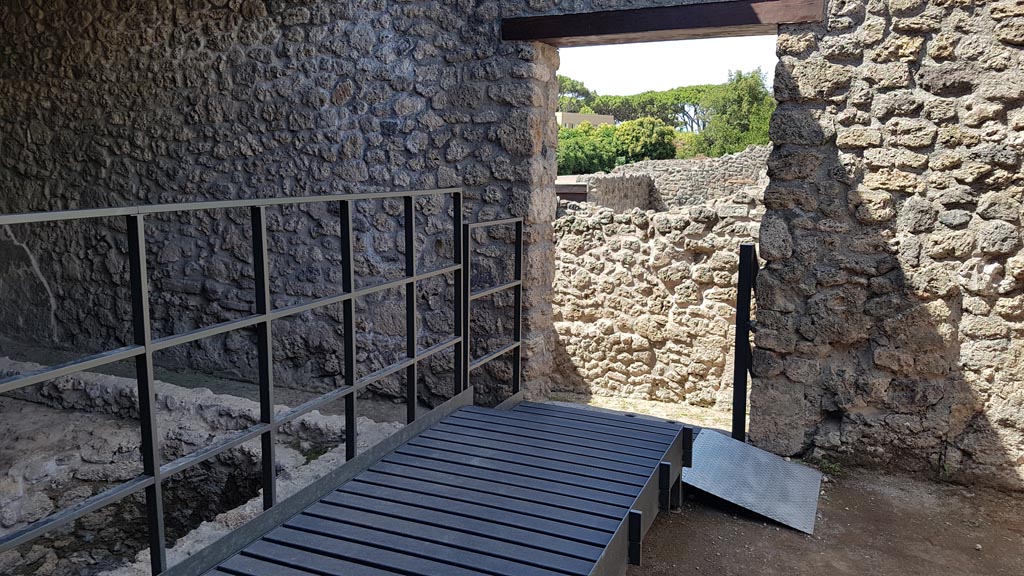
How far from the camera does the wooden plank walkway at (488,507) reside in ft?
6.80

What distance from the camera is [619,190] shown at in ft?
41.2

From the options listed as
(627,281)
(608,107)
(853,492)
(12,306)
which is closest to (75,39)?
(12,306)

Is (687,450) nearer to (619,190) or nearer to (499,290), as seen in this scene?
(499,290)

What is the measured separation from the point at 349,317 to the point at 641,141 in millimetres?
31729

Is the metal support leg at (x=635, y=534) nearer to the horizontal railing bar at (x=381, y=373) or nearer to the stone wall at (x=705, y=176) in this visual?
the horizontal railing bar at (x=381, y=373)

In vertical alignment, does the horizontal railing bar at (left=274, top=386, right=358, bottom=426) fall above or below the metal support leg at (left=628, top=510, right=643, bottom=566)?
above

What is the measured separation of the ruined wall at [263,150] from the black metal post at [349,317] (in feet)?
5.58

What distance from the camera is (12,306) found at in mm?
5750

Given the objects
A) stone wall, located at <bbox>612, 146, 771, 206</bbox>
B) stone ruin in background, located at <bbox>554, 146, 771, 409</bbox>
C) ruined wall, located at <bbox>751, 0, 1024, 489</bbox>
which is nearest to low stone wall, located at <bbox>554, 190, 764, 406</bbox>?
stone ruin in background, located at <bbox>554, 146, 771, 409</bbox>

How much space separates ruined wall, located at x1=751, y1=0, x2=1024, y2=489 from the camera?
3.39 meters

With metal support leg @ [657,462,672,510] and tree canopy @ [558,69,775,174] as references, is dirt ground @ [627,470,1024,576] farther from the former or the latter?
tree canopy @ [558,69,775,174]

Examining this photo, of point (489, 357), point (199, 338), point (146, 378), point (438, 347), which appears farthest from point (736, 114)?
point (146, 378)

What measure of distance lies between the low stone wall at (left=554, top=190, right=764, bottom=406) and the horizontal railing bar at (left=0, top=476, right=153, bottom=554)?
4.45 m

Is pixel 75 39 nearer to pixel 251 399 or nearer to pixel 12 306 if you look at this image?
pixel 12 306
